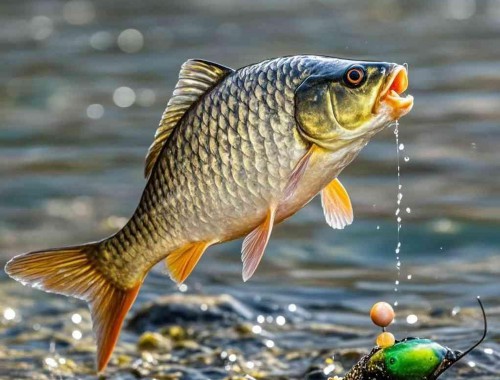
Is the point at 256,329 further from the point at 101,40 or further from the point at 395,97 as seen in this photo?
the point at 101,40

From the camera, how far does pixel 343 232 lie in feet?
28.0

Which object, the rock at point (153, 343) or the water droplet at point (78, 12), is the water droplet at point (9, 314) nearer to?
the rock at point (153, 343)

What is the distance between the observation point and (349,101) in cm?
427

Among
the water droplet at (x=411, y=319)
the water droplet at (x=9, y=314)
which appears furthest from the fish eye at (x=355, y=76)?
the water droplet at (x=9, y=314)

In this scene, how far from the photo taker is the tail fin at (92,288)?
479 centimetres

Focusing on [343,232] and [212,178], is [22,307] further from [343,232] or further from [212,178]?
[212,178]

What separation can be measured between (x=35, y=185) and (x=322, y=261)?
2896 mm

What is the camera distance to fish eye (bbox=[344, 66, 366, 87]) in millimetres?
4246

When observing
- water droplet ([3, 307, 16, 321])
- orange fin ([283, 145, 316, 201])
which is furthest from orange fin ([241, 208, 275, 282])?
water droplet ([3, 307, 16, 321])

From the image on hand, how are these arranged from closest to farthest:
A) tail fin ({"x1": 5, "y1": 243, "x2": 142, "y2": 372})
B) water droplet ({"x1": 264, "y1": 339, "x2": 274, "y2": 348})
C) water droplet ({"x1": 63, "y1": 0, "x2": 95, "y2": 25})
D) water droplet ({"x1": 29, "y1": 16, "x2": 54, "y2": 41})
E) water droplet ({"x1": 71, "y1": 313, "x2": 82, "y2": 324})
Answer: tail fin ({"x1": 5, "y1": 243, "x2": 142, "y2": 372}) → water droplet ({"x1": 264, "y1": 339, "x2": 274, "y2": 348}) → water droplet ({"x1": 71, "y1": 313, "x2": 82, "y2": 324}) → water droplet ({"x1": 29, "y1": 16, "x2": 54, "y2": 41}) → water droplet ({"x1": 63, "y1": 0, "x2": 95, "y2": 25})

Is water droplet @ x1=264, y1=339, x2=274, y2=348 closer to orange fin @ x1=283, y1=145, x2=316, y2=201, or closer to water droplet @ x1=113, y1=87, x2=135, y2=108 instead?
orange fin @ x1=283, y1=145, x2=316, y2=201

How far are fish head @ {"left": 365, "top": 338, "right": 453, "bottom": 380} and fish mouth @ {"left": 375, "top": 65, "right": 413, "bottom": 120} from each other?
74 cm

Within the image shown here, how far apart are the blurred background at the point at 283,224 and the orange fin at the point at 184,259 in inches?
44.1

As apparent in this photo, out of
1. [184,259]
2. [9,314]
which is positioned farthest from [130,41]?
[184,259]
